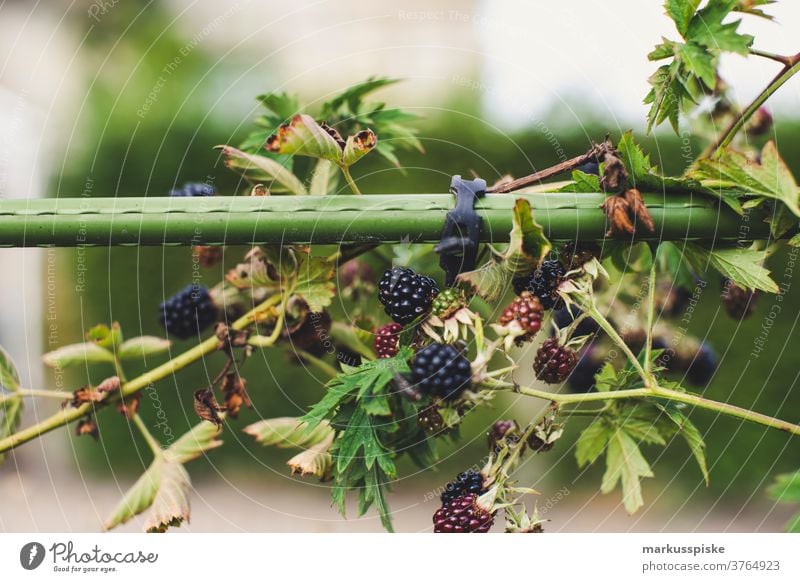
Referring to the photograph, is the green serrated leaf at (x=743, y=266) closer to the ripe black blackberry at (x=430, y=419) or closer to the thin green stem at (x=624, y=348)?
the thin green stem at (x=624, y=348)

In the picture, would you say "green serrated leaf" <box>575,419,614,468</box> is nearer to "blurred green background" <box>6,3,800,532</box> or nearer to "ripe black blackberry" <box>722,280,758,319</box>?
"ripe black blackberry" <box>722,280,758,319</box>

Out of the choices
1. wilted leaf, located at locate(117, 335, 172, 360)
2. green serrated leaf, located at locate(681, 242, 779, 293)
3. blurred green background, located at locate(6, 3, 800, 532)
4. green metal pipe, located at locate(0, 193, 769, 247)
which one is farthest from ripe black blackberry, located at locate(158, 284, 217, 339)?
blurred green background, located at locate(6, 3, 800, 532)

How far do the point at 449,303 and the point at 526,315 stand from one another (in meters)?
0.05

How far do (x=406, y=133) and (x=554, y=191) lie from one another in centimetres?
20

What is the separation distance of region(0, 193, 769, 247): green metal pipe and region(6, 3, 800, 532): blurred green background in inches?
30.1

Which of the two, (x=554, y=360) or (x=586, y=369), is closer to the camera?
(x=554, y=360)

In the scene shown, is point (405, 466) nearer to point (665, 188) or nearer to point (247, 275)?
point (247, 275)

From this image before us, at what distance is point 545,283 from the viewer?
0.42 meters

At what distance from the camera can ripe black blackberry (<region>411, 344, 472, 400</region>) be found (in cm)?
37

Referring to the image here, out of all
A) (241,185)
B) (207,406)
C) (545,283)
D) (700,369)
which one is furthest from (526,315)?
(241,185)

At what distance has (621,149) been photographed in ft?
1.30

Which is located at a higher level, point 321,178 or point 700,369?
point 321,178
